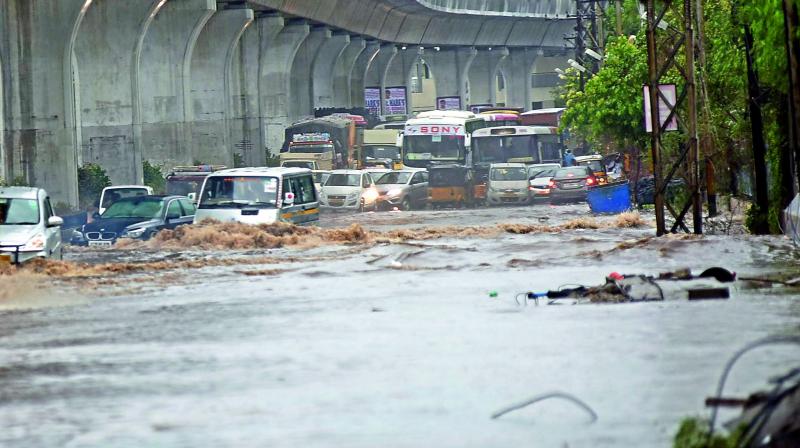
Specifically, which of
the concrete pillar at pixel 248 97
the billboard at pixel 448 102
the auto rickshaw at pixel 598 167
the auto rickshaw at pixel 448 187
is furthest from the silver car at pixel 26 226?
the billboard at pixel 448 102

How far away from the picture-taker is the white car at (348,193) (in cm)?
5244

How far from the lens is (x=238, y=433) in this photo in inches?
440

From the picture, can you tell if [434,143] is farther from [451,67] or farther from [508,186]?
[451,67]

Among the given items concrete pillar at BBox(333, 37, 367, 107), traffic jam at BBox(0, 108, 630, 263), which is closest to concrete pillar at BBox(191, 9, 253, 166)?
traffic jam at BBox(0, 108, 630, 263)

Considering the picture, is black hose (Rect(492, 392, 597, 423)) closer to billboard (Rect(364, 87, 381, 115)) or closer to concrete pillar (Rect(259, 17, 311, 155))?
concrete pillar (Rect(259, 17, 311, 155))

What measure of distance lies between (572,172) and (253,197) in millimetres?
25084

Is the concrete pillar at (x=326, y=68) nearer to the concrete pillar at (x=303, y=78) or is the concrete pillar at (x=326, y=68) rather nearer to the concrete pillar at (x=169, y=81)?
the concrete pillar at (x=303, y=78)

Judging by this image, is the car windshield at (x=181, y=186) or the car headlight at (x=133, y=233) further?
the car windshield at (x=181, y=186)

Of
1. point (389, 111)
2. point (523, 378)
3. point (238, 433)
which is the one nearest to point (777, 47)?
point (523, 378)

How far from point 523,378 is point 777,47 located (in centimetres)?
1353

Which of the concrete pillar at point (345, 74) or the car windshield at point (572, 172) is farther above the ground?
the concrete pillar at point (345, 74)

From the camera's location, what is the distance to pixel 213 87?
229 ft

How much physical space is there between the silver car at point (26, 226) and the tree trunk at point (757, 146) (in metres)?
12.3

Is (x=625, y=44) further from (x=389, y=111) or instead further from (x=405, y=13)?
(x=389, y=111)
